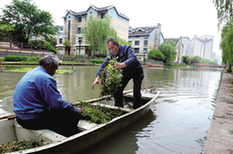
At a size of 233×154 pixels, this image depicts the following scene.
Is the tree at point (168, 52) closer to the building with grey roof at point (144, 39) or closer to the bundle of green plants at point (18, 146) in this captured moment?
the building with grey roof at point (144, 39)

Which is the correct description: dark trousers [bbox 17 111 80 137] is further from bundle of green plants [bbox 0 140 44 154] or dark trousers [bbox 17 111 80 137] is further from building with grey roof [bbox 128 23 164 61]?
building with grey roof [bbox 128 23 164 61]

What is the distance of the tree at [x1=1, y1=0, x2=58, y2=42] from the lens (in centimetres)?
3123

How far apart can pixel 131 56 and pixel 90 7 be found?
1754 inches

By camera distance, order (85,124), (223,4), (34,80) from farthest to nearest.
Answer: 1. (223,4)
2. (85,124)
3. (34,80)

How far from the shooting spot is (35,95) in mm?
2361

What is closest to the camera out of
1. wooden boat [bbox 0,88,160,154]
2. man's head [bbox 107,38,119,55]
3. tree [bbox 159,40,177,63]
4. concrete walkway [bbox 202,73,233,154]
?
wooden boat [bbox 0,88,160,154]

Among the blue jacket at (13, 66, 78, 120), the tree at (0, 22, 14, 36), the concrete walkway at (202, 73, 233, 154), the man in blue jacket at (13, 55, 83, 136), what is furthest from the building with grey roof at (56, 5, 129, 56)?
the blue jacket at (13, 66, 78, 120)

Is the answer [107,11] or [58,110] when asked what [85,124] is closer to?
[58,110]

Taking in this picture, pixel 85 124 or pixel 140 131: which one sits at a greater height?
pixel 85 124

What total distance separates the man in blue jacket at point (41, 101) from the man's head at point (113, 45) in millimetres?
1616

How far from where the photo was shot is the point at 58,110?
2.45m

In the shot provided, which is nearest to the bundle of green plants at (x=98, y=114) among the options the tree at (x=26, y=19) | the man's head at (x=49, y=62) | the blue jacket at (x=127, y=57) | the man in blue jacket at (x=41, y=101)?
the man in blue jacket at (x=41, y=101)

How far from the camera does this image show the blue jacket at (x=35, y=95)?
2309 millimetres

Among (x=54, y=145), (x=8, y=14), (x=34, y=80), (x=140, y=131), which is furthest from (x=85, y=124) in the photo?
(x=8, y=14)
